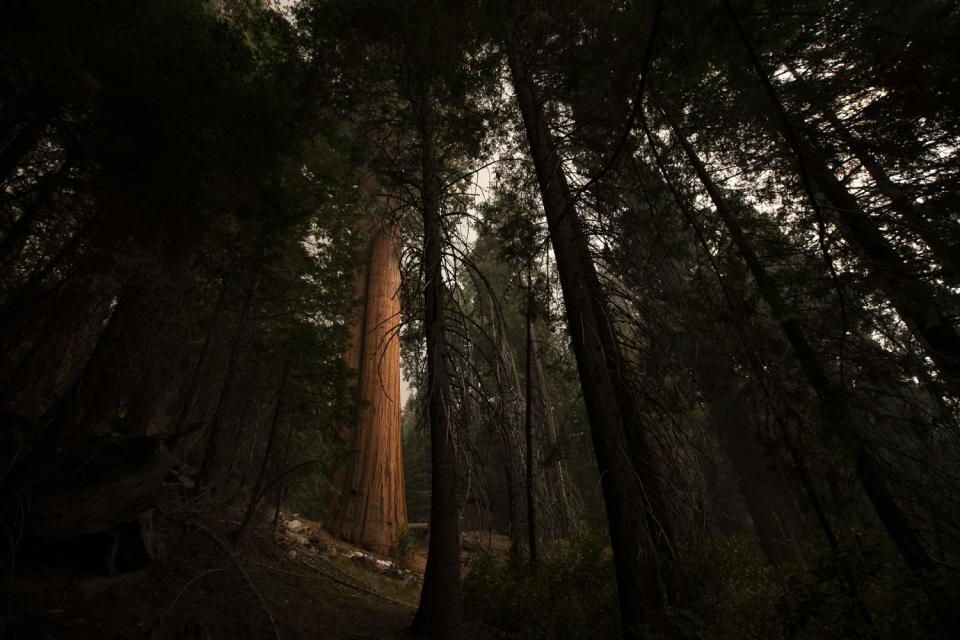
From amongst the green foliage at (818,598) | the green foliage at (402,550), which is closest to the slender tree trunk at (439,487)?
the green foliage at (818,598)

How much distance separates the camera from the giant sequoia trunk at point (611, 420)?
9.80 ft

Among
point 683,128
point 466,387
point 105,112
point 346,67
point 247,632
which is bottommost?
point 247,632

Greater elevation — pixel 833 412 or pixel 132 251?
pixel 132 251

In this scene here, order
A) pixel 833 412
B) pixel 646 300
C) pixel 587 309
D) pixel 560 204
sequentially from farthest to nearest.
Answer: pixel 560 204
pixel 646 300
pixel 587 309
pixel 833 412

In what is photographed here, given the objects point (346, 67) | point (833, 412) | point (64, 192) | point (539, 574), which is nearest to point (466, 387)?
point (539, 574)

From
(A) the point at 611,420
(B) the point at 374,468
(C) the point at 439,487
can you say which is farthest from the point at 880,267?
(B) the point at 374,468

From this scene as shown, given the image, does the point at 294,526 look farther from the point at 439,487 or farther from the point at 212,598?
the point at 439,487

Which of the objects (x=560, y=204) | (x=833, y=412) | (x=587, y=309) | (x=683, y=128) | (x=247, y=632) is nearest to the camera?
(x=833, y=412)

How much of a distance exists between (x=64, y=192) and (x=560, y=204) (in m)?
5.84

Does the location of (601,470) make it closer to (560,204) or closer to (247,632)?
(560,204)

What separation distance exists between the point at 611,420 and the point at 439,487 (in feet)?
5.79

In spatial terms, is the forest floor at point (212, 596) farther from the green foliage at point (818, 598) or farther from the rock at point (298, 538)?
the green foliage at point (818, 598)

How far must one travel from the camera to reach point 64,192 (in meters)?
4.82

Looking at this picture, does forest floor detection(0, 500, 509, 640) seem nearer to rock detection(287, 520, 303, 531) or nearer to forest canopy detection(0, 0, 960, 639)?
forest canopy detection(0, 0, 960, 639)
